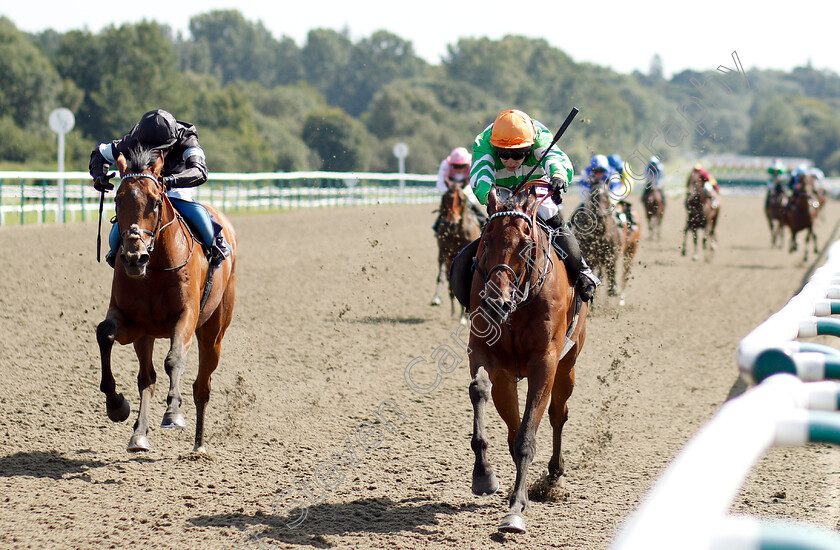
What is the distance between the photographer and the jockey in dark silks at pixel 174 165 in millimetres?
5340

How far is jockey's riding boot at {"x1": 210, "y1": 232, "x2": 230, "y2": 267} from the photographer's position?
5711 mm

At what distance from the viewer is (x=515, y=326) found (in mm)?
4246

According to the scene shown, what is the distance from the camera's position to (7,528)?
13.0ft

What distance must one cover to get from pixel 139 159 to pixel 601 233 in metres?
7.03

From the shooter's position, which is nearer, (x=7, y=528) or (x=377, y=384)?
(x=7, y=528)

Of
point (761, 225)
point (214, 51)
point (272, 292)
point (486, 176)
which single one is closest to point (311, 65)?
point (214, 51)

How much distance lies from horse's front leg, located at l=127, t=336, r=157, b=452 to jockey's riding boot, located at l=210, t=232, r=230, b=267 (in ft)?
2.24

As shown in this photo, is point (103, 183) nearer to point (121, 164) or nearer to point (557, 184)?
point (121, 164)

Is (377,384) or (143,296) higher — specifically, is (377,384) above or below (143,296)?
below

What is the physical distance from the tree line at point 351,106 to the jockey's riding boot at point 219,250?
195 cm

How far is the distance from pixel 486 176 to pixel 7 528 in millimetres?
2914

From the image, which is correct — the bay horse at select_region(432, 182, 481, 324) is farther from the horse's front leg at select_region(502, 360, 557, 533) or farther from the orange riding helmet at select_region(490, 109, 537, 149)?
the horse's front leg at select_region(502, 360, 557, 533)

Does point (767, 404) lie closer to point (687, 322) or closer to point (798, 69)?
point (687, 322)

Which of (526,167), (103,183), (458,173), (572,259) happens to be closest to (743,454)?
(572,259)
